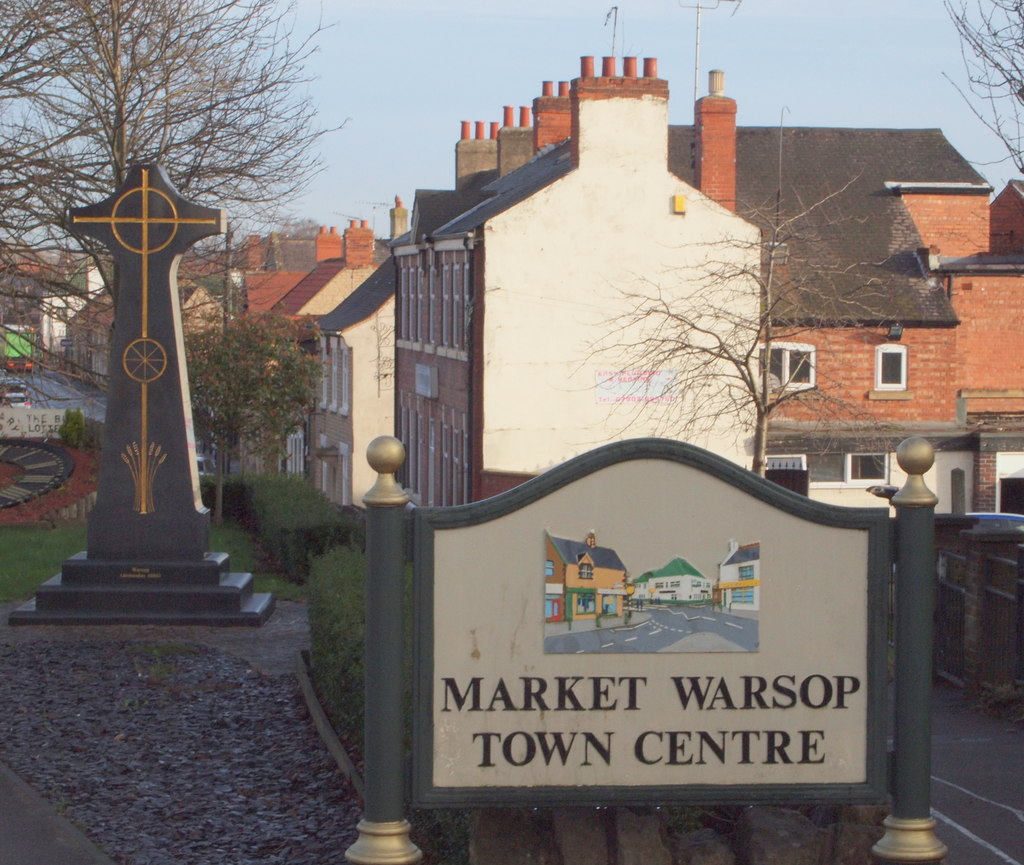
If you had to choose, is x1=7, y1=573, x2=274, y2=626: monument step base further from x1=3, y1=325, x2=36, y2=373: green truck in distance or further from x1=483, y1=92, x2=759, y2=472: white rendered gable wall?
x1=483, y1=92, x2=759, y2=472: white rendered gable wall

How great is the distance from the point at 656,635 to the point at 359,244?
50480mm

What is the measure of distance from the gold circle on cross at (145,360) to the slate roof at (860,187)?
19.8 meters

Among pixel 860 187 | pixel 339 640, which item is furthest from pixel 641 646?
pixel 860 187

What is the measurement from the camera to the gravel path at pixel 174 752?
6.27m

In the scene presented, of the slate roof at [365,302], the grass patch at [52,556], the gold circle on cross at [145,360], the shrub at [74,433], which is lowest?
the grass patch at [52,556]

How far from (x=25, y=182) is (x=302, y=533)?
23.4ft

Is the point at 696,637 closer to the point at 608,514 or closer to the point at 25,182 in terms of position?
the point at 608,514

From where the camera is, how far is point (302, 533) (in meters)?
15.0

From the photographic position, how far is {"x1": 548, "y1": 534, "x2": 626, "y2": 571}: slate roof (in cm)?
420

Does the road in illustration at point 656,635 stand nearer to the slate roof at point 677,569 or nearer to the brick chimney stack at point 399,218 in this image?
the slate roof at point 677,569

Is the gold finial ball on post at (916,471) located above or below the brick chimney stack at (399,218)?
below

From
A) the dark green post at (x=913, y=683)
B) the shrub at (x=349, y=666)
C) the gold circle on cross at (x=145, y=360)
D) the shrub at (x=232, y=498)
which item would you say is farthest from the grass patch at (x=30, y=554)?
the dark green post at (x=913, y=683)

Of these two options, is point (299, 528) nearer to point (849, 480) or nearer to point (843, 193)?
point (849, 480)

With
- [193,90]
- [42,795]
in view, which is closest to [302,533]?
[42,795]
